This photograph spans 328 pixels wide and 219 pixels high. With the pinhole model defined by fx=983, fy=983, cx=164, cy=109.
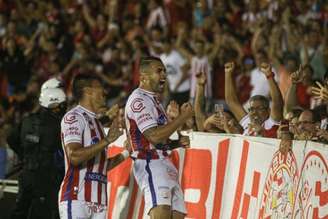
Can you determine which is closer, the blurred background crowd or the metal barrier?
the metal barrier

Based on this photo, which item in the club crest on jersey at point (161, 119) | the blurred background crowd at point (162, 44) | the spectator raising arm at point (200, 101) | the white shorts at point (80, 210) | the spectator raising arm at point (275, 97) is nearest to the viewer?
the white shorts at point (80, 210)

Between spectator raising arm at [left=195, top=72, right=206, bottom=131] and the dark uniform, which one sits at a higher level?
spectator raising arm at [left=195, top=72, right=206, bottom=131]

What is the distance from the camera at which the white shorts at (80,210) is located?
29.4 feet

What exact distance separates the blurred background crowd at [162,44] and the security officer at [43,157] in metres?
3.48

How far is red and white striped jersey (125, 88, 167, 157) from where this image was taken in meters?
9.24

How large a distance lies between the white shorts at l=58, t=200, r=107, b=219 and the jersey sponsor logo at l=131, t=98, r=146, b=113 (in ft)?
3.20

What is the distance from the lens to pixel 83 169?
9078 millimetres

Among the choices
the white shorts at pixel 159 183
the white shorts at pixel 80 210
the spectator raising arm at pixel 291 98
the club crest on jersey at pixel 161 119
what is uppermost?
the spectator raising arm at pixel 291 98

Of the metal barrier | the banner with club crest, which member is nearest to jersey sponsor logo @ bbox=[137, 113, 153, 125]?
the banner with club crest

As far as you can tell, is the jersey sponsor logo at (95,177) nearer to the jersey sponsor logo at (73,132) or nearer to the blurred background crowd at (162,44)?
the jersey sponsor logo at (73,132)

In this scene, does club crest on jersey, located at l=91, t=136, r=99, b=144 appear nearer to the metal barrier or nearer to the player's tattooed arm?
the player's tattooed arm

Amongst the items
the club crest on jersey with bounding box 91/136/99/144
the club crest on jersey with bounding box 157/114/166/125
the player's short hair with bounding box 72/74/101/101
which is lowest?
the club crest on jersey with bounding box 91/136/99/144

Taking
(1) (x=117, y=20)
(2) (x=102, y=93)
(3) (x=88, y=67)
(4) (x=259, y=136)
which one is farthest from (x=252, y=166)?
(1) (x=117, y=20)

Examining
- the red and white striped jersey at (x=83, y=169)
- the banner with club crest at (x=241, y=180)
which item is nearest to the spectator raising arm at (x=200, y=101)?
the banner with club crest at (x=241, y=180)
